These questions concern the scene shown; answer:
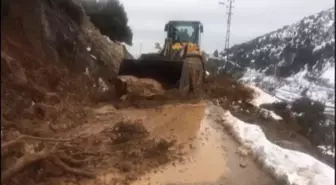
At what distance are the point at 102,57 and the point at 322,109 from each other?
7.20 metres

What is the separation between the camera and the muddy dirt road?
2.98 m

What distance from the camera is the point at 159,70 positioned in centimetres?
593

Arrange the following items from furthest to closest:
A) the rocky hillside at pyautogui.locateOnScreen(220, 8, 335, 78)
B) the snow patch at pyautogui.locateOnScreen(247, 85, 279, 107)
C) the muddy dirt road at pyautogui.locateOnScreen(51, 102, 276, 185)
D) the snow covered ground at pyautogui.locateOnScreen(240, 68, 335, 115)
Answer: the muddy dirt road at pyautogui.locateOnScreen(51, 102, 276, 185) → the snow patch at pyautogui.locateOnScreen(247, 85, 279, 107) → the rocky hillside at pyautogui.locateOnScreen(220, 8, 335, 78) → the snow covered ground at pyautogui.locateOnScreen(240, 68, 335, 115)

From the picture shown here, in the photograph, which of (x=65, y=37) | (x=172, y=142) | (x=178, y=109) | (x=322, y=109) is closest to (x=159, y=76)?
(x=178, y=109)

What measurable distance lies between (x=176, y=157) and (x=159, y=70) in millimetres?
2621

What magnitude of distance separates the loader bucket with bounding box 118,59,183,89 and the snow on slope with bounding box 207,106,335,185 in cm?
114

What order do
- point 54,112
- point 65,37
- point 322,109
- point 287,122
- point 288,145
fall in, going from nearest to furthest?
point 322,109 < point 287,122 < point 288,145 < point 54,112 < point 65,37

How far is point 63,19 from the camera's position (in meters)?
5.33

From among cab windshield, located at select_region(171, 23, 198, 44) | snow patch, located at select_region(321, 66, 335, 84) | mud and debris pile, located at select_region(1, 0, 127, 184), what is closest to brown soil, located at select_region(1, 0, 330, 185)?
mud and debris pile, located at select_region(1, 0, 127, 184)

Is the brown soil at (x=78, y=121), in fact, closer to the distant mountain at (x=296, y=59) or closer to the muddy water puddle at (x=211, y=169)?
the muddy water puddle at (x=211, y=169)

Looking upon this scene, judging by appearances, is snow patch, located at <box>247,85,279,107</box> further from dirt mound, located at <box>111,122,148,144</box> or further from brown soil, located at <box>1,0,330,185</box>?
dirt mound, located at <box>111,122,148,144</box>

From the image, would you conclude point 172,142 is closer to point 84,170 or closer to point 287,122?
Result: point 84,170

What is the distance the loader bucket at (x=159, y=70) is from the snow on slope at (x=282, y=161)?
1.14 m

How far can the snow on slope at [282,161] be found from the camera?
195 cm
